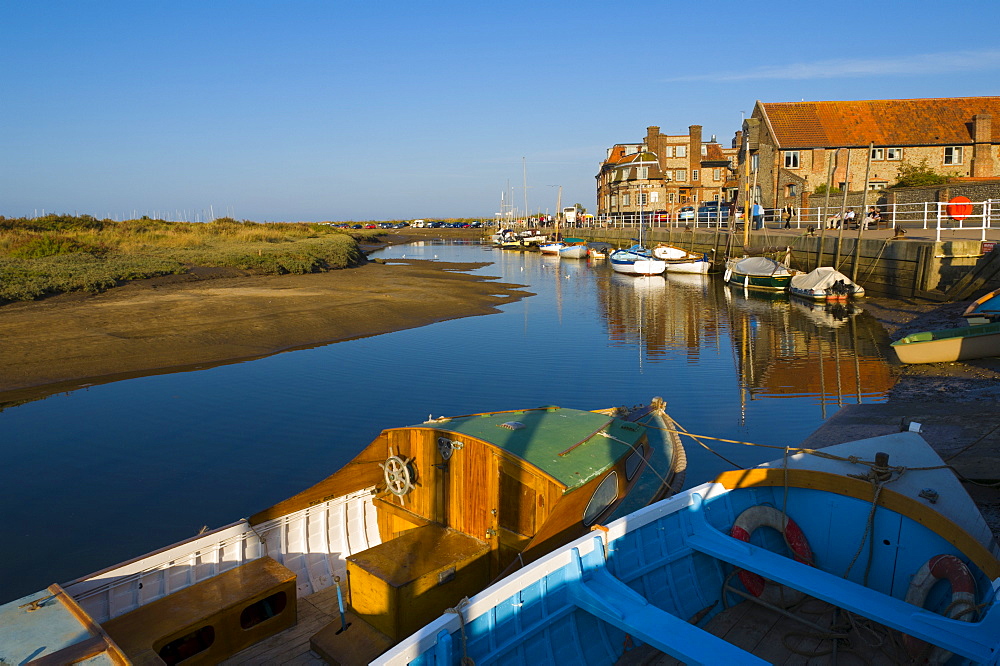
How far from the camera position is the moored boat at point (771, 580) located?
15.3ft

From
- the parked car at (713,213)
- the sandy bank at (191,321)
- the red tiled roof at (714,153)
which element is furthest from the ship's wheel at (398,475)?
the red tiled roof at (714,153)

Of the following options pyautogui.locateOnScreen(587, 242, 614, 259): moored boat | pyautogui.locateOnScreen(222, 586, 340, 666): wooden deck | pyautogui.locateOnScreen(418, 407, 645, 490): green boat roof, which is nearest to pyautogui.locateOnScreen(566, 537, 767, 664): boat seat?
pyautogui.locateOnScreen(418, 407, 645, 490): green boat roof

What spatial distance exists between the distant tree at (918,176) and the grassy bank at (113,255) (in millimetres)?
40623

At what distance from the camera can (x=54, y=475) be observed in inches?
469

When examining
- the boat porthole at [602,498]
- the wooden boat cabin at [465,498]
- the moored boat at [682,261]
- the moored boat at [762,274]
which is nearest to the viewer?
the wooden boat cabin at [465,498]

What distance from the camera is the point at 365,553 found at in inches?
262

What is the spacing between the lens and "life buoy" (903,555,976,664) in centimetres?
476

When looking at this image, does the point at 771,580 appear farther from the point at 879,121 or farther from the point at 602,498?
the point at 879,121

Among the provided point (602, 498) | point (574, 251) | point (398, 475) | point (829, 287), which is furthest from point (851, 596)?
point (574, 251)

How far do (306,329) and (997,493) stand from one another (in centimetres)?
2040

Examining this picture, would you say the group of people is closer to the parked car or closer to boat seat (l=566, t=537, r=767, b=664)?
the parked car

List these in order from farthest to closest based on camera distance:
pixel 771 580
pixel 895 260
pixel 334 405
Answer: pixel 895 260 < pixel 334 405 < pixel 771 580

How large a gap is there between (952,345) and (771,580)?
1320cm

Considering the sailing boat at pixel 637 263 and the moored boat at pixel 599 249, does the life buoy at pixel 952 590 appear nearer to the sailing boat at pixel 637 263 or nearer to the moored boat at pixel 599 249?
the sailing boat at pixel 637 263
